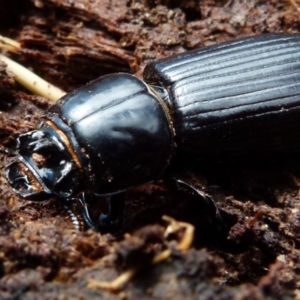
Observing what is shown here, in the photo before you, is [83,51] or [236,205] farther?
[83,51]

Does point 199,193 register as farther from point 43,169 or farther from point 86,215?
point 43,169

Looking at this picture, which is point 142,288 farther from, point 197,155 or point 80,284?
point 197,155

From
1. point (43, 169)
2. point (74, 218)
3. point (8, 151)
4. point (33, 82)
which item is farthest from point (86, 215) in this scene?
point (33, 82)

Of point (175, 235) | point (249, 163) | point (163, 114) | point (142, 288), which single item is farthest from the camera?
point (249, 163)

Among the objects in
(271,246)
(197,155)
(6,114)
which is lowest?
(271,246)

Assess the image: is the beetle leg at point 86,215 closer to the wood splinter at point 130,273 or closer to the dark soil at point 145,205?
the dark soil at point 145,205

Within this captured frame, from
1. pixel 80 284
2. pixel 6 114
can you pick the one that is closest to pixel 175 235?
pixel 80 284

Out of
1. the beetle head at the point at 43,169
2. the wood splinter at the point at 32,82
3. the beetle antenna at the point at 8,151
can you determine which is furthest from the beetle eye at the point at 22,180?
the wood splinter at the point at 32,82
